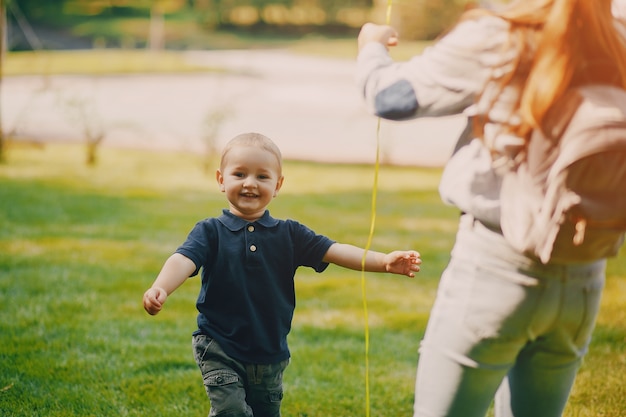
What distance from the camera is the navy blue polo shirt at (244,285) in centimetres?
250

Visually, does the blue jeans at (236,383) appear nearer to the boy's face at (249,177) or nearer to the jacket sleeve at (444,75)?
the boy's face at (249,177)

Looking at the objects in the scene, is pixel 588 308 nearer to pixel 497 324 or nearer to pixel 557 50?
pixel 497 324

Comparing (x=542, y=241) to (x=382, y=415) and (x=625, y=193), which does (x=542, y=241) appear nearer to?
(x=625, y=193)

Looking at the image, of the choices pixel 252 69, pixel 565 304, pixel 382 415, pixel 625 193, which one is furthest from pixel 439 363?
pixel 252 69

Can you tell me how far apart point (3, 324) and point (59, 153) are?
228 inches

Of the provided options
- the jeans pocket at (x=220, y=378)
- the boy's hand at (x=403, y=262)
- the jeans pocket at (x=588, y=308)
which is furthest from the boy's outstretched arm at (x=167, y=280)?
the jeans pocket at (x=588, y=308)

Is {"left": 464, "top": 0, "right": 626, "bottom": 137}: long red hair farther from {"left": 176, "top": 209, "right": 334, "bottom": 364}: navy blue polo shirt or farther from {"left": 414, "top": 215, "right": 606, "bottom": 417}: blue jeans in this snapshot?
{"left": 176, "top": 209, "right": 334, "bottom": 364}: navy blue polo shirt

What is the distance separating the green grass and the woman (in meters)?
1.49

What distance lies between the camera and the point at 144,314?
453 cm

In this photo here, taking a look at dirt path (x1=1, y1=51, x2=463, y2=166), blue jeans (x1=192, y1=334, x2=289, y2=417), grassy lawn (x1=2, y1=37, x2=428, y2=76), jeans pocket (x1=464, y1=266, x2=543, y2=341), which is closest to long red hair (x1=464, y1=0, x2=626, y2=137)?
jeans pocket (x1=464, y1=266, x2=543, y2=341)

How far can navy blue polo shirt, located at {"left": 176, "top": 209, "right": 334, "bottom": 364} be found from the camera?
250 cm

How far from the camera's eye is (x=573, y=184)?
1827mm

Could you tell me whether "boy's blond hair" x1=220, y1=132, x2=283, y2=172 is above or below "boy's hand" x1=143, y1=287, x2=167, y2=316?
above

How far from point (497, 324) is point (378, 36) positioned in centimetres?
79
